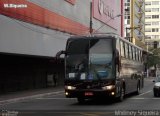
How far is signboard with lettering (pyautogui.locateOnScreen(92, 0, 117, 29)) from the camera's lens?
6688 cm

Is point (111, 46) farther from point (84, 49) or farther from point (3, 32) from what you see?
point (3, 32)

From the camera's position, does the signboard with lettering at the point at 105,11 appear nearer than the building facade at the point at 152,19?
Yes

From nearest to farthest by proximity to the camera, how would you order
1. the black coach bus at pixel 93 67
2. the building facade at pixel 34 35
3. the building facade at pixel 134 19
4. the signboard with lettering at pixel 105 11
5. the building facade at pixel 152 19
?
the black coach bus at pixel 93 67 < the building facade at pixel 34 35 < the signboard with lettering at pixel 105 11 < the building facade at pixel 134 19 < the building facade at pixel 152 19

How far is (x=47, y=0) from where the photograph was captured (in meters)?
45.4

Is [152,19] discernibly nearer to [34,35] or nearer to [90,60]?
[34,35]

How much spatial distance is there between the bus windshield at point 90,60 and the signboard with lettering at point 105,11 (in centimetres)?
4142

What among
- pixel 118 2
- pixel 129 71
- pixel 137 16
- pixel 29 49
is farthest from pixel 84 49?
Result: pixel 137 16

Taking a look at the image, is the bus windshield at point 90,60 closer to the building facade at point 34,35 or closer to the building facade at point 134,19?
the building facade at point 34,35

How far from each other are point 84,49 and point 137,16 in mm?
110190

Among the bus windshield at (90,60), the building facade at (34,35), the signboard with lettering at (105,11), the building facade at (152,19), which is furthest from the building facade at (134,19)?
the bus windshield at (90,60)

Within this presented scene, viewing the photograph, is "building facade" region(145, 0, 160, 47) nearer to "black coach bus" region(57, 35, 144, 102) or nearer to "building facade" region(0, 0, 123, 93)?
"building facade" region(0, 0, 123, 93)

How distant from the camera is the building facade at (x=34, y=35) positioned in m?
35.6

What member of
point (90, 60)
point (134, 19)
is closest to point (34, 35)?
point (90, 60)

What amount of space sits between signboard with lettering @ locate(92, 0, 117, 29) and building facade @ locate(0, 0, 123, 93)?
6164 millimetres
